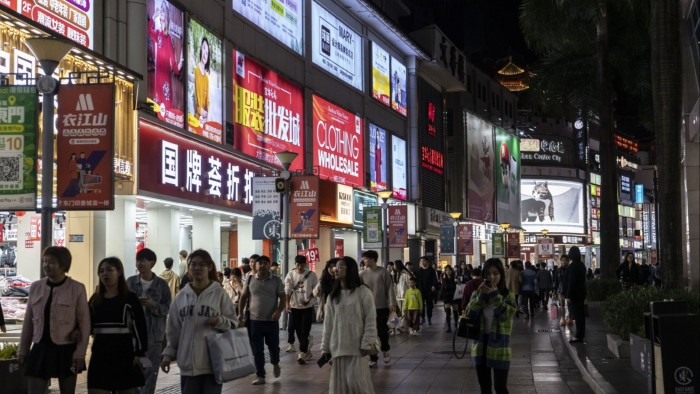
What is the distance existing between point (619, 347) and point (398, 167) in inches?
1298

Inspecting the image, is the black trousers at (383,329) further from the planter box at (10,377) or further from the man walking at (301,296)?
the planter box at (10,377)

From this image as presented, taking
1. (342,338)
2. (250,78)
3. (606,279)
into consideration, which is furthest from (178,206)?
(342,338)

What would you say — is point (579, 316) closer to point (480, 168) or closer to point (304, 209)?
point (304, 209)

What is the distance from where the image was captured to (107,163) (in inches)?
500

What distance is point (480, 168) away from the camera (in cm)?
6775

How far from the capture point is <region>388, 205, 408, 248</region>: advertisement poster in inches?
1415

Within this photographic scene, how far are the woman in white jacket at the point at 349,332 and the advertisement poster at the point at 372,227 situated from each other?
23.6 metres

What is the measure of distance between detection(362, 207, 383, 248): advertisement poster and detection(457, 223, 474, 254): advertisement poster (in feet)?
64.0

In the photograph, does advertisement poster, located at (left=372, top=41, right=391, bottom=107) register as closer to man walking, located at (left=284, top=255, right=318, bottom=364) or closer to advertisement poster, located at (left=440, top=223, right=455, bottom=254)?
advertisement poster, located at (left=440, top=223, right=455, bottom=254)

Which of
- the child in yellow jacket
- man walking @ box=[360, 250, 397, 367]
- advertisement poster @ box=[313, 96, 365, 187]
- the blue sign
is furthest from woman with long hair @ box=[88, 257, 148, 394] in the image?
the blue sign

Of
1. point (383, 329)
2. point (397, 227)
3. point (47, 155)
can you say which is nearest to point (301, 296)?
point (383, 329)

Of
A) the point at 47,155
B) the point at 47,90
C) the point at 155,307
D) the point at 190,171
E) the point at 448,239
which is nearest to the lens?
the point at 155,307

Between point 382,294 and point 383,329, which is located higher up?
point 382,294

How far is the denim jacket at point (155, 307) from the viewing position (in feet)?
35.4
